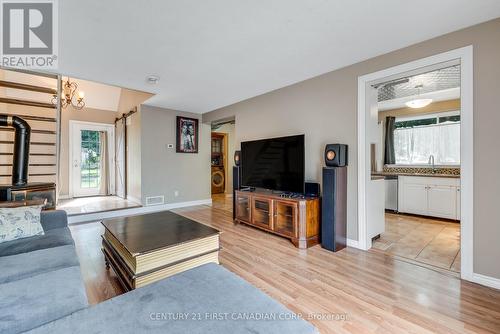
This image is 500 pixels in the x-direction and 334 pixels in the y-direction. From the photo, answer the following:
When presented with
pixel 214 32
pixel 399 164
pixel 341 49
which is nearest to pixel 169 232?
pixel 214 32

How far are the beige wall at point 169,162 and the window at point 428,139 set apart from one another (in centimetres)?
445

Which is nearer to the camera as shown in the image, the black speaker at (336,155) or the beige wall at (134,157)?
the black speaker at (336,155)

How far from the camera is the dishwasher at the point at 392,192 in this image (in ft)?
14.9

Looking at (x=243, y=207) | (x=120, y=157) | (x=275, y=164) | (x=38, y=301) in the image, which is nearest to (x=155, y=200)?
(x=120, y=157)

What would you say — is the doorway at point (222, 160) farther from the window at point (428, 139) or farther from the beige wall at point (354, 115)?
the window at point (428, 139)

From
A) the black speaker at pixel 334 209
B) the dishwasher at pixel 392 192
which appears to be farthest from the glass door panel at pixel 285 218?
the dishwasher at pixel 392 192

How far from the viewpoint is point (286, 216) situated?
302 cm

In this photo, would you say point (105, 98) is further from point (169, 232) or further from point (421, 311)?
point (421, 311)

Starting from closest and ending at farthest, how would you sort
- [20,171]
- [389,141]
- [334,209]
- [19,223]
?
[19,223], [334,209], [20,171], [389,141]

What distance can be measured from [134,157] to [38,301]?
14.4ft

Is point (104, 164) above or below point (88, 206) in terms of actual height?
above

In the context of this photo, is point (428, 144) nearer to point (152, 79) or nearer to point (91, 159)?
point (152, 79)

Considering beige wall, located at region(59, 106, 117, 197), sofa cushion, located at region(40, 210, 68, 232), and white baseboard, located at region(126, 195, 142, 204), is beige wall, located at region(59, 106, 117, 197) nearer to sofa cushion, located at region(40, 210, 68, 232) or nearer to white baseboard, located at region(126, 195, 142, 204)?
white baseboard, located at region(126, 195, 142, 204)

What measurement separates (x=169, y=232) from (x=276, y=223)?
155 cm
